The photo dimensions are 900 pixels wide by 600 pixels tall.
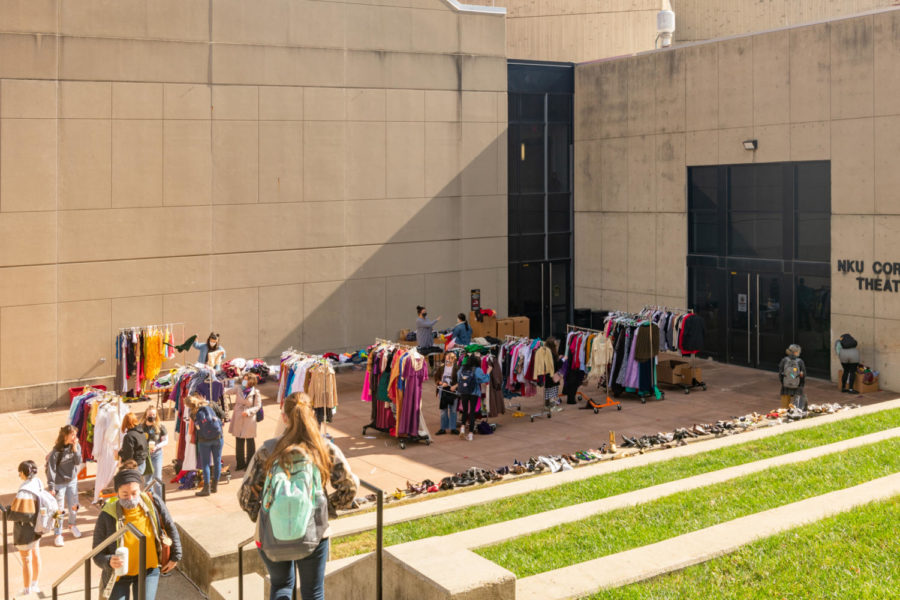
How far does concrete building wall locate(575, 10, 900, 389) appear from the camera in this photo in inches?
801

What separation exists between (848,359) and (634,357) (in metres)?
4.53

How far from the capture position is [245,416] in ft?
50.1

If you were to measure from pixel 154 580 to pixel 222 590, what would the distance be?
79 cm

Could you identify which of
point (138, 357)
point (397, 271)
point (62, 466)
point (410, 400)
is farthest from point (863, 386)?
point (62, 466)

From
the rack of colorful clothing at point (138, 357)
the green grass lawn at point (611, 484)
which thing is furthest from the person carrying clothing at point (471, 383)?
the rack of colorful clothing at point (138, 357)

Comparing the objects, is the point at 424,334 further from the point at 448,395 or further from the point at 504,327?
the point at 448,395

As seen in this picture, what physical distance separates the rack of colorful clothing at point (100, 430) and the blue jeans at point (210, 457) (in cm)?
115

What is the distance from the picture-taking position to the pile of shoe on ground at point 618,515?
24.2 feet

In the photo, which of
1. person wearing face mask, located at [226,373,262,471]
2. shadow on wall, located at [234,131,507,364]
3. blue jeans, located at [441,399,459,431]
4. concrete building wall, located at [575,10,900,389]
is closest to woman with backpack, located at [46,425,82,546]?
person wearing face mask, located at [226,373,262,471]

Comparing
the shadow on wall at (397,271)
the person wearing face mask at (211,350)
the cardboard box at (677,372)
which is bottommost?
the cardboard box at (677,372)

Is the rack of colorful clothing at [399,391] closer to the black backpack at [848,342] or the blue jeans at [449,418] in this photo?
the blue jeans at [449,418]

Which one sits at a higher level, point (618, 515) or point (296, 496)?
point (296, 496)

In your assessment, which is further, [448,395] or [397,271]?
[397,271]

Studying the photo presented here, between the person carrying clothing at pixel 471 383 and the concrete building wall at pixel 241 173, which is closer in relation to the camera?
the person carrying clothing at pixel 471 383
